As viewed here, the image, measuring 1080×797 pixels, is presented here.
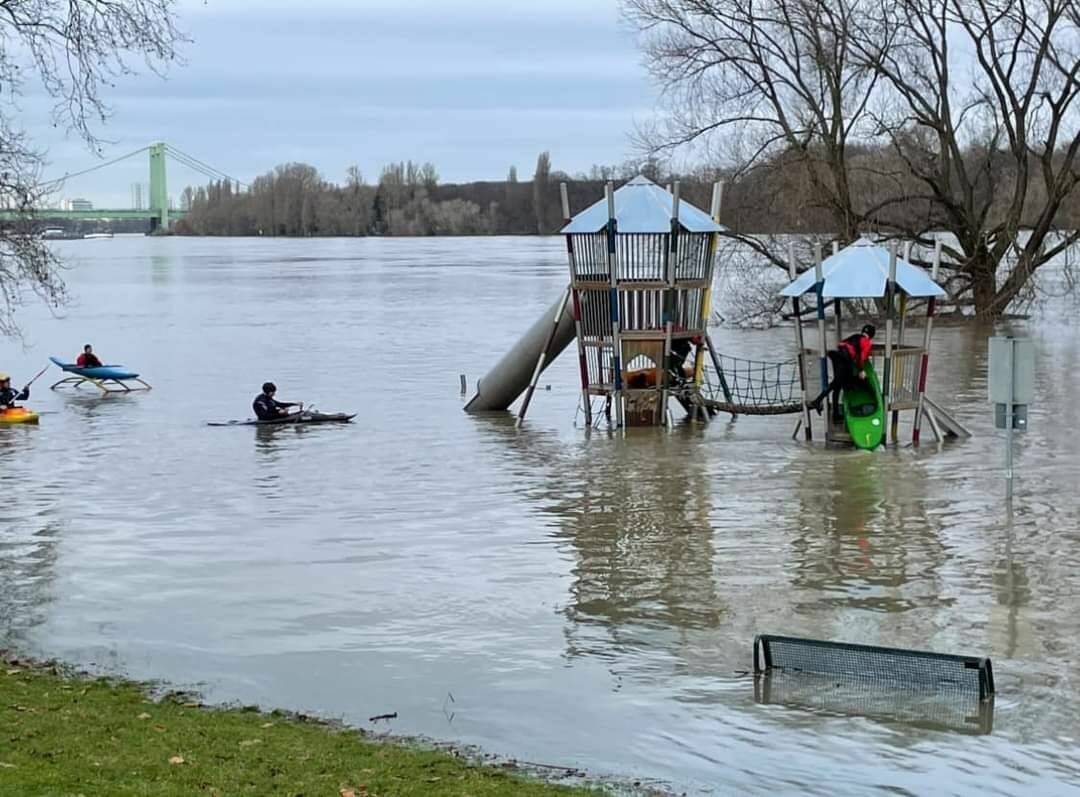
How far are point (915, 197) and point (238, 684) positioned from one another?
43.9m

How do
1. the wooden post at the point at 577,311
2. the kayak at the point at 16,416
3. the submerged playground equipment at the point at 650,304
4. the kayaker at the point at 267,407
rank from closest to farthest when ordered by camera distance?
the submerged playground equipment at the point at 650,304
the wooden post at the point at 577,311
the kayaker at the point at 267,407
the kayak at the point at 16,416

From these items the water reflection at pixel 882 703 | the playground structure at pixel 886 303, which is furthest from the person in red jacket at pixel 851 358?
the water reflection at pixel 882 703

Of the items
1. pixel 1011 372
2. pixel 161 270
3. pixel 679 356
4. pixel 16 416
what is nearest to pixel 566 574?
pixel 1011 372

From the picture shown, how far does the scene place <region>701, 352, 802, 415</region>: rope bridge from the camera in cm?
2856

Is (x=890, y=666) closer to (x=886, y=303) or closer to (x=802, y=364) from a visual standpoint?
(x=886, y=303)

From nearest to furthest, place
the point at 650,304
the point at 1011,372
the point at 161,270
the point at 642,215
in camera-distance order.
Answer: the point at 1011,372, the point at 642,215, the point at 650,304, the point at 161,270

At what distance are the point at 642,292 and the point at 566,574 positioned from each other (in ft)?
42.1

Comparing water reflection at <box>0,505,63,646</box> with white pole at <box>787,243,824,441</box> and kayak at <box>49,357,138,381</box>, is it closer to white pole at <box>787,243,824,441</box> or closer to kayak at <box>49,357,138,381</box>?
white pole at <box>787,243,824,441</box>

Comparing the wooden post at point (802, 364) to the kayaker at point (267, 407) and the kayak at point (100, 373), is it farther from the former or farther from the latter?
the kayak at point (100, 373)

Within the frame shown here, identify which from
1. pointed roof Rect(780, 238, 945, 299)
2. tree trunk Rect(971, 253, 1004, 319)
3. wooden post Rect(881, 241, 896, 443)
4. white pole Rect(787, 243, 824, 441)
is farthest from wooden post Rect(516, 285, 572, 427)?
tree trunk Rect(971, 253, 1004, 319)

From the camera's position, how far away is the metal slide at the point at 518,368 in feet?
104

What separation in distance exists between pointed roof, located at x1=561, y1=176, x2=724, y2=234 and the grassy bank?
18402 millimetres

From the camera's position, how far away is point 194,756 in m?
9.07

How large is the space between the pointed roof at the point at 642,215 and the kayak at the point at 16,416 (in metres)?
12.1
